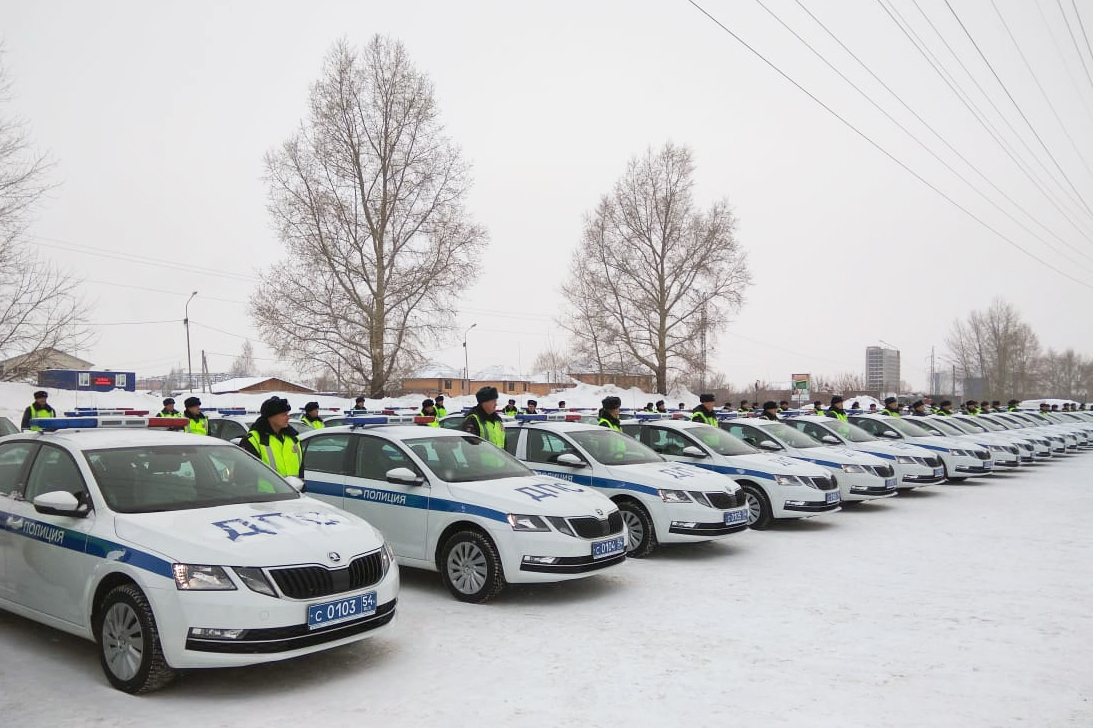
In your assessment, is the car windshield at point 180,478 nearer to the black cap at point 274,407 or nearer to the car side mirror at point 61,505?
the car side mirror at point 61,505

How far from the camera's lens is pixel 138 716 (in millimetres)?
4332

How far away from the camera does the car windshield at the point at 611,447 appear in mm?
9406

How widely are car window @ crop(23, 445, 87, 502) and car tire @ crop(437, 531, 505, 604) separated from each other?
3038mm

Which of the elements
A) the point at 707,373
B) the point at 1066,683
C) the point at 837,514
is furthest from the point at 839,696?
the point at 707,373

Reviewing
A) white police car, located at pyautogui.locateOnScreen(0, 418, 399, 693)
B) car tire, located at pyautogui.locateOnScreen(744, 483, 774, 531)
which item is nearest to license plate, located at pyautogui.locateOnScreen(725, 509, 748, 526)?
car tire, located at pyautogui.locateOnScreen(744, 483, 774, 531)

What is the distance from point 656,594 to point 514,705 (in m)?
2.99

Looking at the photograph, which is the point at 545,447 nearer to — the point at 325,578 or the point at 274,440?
the point at 274,440

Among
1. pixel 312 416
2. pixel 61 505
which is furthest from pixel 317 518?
pixel 312 416

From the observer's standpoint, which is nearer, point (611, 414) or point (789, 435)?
point (611, 414)

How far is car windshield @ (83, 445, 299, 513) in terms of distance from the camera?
5211mm

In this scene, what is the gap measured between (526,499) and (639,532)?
2.40 m

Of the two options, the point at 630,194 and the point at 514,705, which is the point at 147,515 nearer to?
the point at 514,705

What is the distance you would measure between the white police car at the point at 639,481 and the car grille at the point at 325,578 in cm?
394

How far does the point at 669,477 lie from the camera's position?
895 centimetres
